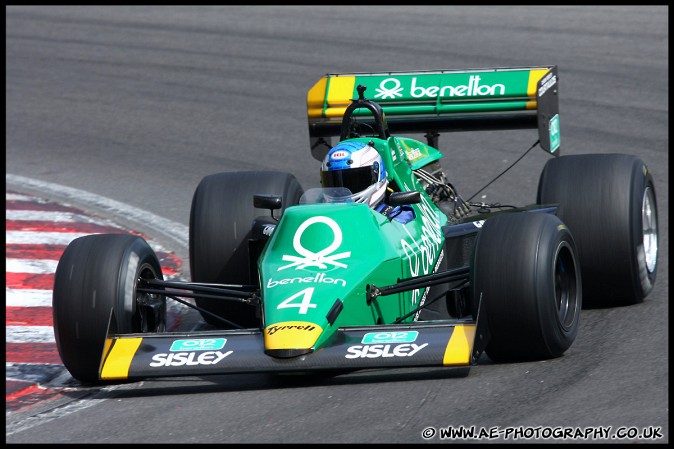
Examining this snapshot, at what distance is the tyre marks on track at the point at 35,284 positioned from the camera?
7.75 metres

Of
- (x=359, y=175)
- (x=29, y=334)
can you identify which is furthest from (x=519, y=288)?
(x=29, y=334)

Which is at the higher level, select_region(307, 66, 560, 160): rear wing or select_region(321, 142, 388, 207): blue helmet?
select_region(307, 66, 560, 160): rear wing

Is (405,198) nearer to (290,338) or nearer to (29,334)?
(290,338)

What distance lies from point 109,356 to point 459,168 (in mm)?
6670

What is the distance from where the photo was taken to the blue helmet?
26.9 ft

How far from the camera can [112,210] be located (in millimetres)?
12305

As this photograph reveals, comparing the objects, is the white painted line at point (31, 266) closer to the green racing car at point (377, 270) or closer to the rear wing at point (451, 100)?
the green racing car at point (377, 270)

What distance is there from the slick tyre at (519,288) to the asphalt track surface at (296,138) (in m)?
0.13

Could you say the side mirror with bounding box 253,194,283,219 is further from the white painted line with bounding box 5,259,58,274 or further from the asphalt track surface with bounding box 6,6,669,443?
the white painted line with bounding box 5,259,58,274

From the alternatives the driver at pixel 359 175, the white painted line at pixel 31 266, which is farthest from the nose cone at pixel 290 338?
the white painted line at pixel 31 266

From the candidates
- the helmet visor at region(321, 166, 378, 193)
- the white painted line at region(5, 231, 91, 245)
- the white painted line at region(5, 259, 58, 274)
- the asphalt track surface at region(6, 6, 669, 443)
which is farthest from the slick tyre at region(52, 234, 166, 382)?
the white painted line at region(5, 231, 91, 245)

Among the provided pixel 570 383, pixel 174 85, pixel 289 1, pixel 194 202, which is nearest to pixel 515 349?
pixel 570 383

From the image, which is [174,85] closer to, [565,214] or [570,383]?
[565,214]

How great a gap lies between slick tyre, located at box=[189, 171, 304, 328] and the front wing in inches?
56.1
